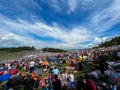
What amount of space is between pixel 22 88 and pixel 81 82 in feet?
16.9

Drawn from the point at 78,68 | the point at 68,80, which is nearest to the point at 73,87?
the point at 68,80

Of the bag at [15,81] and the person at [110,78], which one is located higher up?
the person at [110,78]

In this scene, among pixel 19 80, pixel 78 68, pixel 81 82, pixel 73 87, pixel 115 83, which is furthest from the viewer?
pixel 78 68

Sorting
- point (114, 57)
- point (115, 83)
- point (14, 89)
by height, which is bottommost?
point (14, 89)

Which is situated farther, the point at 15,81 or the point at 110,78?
the point at 15,81

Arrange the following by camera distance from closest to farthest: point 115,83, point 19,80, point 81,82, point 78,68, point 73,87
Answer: point 81,82
point 115,83
point 73,87
point 19,80
point 78,68

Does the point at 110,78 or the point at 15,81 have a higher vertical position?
the point at 110,78

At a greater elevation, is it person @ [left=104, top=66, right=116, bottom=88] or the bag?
person @ [left=104, top=66, right=116, bottom=88]

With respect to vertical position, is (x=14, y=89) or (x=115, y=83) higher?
(x=115, y=83)

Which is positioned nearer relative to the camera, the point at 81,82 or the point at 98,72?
the point at 81,82

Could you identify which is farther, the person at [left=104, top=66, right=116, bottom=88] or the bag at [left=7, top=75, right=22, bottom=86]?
the bag at [left=7, top=75, right=22, bottom=86]

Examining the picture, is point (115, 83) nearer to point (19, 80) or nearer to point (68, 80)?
point (68, 80)

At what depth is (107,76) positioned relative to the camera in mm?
11547

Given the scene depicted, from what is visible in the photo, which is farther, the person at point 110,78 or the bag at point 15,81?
the bag at point 15,81
